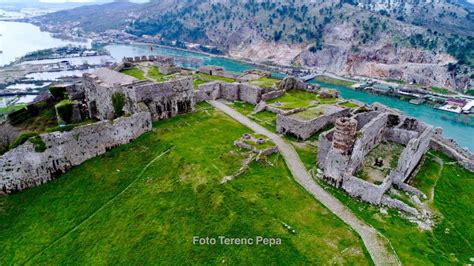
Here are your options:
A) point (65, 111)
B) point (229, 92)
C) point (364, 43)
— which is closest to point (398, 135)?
point (229, 92)

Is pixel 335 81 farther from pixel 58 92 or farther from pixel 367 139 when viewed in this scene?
pixel 58 92

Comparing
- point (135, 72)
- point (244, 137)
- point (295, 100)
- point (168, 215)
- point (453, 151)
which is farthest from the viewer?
point (135, 72)

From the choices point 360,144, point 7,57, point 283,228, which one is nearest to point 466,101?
point 360,144

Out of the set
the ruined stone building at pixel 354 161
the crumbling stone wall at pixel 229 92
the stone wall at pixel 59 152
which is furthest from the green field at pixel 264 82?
the stone wall at pixel 59 152

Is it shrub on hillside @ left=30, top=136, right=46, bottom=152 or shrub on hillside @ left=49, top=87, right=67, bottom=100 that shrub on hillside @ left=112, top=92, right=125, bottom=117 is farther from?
shrub on hillside @ left=49, top=87, right=67, bottom=100

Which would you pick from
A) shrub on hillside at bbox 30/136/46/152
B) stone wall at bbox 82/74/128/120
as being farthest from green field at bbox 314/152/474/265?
stone wall at bbox 82/74/128/120

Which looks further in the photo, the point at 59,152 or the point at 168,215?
the point at 59,152
